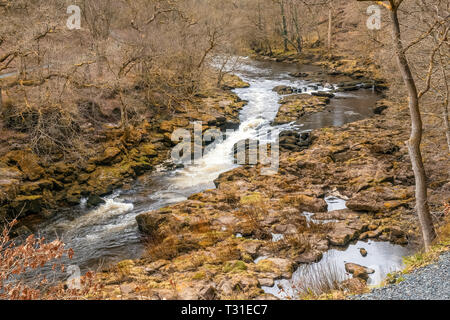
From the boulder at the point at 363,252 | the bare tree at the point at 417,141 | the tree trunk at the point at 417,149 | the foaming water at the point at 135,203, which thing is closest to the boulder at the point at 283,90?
the foaming water at the point at 135,203

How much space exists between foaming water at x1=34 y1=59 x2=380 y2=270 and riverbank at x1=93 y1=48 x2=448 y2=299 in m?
0.98

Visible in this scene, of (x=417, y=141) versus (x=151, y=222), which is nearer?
(x=417, y=141)

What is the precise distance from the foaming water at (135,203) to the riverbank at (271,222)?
98 centimetres

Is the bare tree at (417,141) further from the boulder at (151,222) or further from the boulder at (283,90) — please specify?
the boulder at (283,90)

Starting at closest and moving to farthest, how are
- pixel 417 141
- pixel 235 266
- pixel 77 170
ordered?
pixel 417 141 < pixel 235 266 < pixel 77 170

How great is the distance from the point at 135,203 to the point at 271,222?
599 cm

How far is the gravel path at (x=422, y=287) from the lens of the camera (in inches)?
220

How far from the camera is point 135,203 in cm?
1473

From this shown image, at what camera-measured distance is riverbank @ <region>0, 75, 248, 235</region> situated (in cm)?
1359

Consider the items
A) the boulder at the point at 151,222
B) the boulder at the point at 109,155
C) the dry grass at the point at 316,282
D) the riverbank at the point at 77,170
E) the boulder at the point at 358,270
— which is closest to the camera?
the dry grass at the point at 316,282

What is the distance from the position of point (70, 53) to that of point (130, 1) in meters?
5.39

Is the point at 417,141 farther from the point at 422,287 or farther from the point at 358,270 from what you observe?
the point at 422,287

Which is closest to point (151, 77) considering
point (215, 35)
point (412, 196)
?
point (215, 35)

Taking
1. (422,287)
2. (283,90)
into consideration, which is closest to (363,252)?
(422,287)
